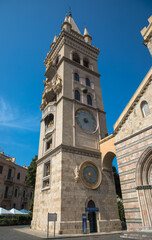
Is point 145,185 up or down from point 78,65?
down

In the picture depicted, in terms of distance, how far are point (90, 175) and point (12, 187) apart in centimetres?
3014

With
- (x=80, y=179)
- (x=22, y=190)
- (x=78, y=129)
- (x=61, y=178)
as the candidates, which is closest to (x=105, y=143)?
(x=78, y=129)

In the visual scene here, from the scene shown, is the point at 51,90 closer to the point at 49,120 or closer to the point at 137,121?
the point at 49,120

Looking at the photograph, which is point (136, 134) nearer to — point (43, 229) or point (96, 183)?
point (96, 183)

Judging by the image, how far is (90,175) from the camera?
19.9 m

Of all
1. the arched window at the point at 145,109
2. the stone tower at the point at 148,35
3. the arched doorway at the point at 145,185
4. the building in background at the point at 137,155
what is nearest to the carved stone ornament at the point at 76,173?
the building in background at the point at 137,155

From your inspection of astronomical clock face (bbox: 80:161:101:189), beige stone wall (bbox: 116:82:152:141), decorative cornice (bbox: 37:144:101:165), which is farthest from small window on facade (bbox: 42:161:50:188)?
beige stone wall (bbox: 116:82:152:141)

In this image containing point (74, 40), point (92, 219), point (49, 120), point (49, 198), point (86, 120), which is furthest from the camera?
point (74, 40)

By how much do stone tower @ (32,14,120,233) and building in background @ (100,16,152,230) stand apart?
17.0 feet

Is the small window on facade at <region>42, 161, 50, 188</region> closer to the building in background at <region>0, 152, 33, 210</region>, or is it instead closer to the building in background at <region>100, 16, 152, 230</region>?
the building in background at <region>100, 16, 152, 230</region>

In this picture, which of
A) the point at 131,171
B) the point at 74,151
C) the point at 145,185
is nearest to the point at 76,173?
the point at 74,151

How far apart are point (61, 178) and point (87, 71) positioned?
769 inches

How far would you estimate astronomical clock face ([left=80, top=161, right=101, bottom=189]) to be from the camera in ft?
63.2

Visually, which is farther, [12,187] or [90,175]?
Answer: [12,187]
